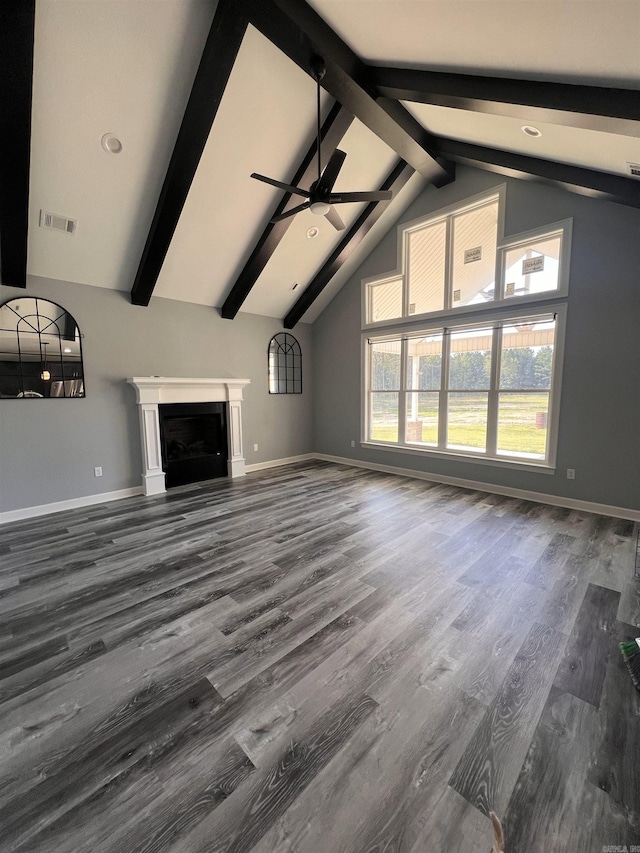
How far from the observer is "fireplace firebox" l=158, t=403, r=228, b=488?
16.2 ft

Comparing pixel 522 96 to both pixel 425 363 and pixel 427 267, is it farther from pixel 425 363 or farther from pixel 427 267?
pixel 425 363

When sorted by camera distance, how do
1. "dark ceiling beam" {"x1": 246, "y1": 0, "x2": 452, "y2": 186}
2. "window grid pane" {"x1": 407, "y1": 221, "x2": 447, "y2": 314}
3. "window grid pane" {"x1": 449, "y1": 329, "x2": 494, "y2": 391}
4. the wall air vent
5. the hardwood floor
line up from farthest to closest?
1. "window grid pane" {"x1": 407, "y1": 221, "x2": 447, "y2": 314}
2. "window grid pane" {"x1": 449, "y1": 329, "x2": 494, "y2": 391}
3. the wall air vent
4. "dark ceiling beam" {"x1": 246, "y1": 0, "x2": 452, "y2": 186}
5. the hardwood floor

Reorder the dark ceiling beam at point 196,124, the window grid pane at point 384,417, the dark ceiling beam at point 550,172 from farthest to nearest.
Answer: the window grid pane at point 384,417
the dark ceiling beam at point 550,172
the dark ceiling beam at point 196,124

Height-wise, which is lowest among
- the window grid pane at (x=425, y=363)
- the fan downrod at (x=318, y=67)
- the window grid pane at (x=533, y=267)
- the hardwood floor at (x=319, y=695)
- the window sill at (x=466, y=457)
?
the hardwood floor at (x=319, y=695)

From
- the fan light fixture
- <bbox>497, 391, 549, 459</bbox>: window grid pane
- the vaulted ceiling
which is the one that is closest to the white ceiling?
the vaulted ceiling

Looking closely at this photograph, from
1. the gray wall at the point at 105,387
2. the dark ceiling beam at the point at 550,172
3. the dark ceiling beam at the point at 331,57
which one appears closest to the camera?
the dark ceiling beam at the point at 331,57

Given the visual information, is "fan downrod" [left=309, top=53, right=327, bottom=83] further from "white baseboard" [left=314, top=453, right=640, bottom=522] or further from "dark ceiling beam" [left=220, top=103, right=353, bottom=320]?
"white baseboard" [left=314, top=453, right=640, bottom=522]

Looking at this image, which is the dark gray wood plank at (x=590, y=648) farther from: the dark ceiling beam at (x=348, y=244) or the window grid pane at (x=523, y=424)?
the dark ceiling beam at (x=348, y=244)

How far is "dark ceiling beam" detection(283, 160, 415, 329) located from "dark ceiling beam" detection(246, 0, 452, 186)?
67 centimetres

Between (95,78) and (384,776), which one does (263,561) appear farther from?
(95,78)

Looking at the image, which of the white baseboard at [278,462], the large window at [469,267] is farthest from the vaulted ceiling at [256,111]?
the white baseboard at [278,462]

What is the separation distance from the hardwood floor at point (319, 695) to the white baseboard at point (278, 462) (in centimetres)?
295

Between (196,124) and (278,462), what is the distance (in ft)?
15.8

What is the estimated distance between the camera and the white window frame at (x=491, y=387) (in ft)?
12.7
